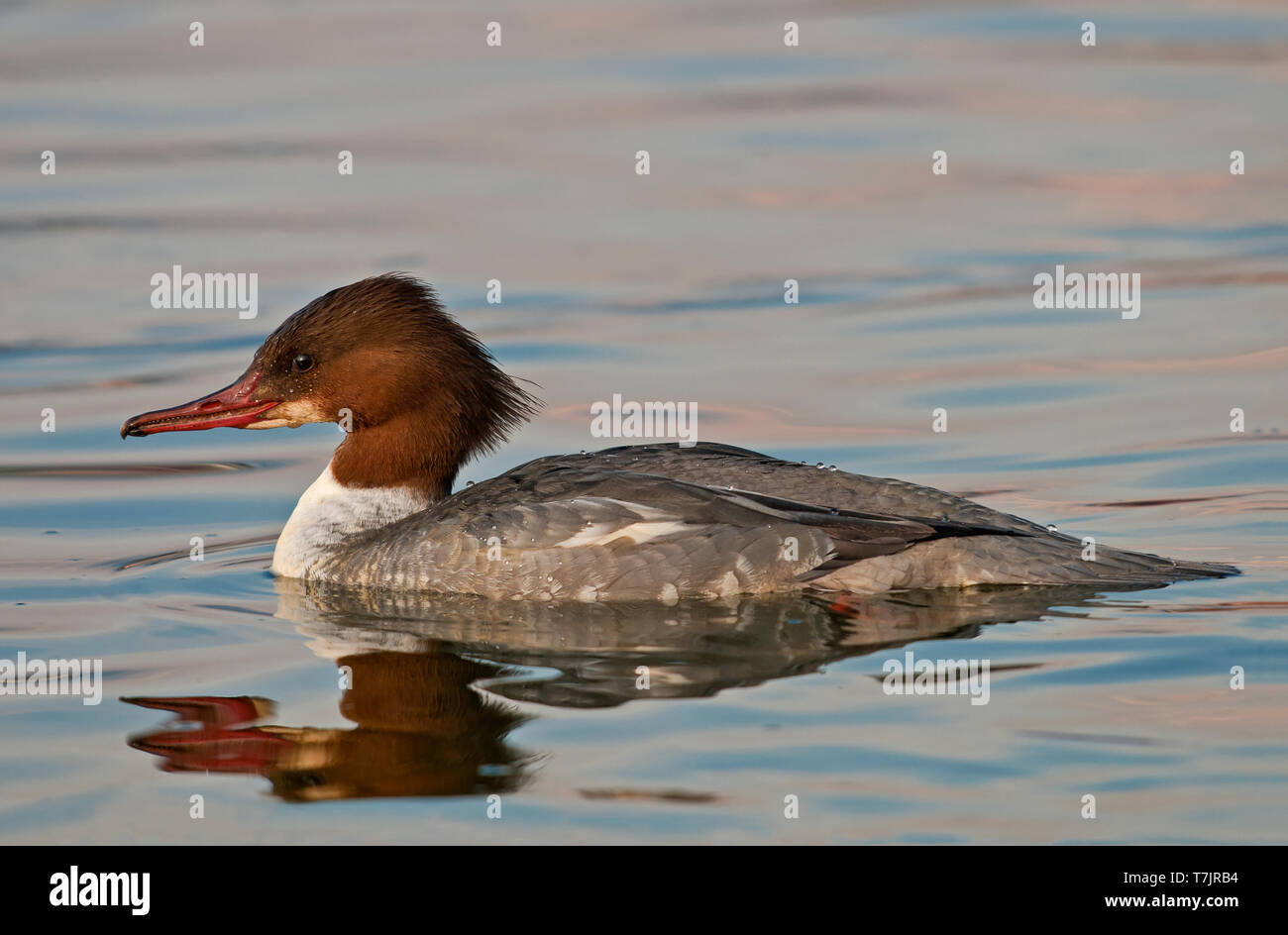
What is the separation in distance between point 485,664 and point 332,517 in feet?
6.40

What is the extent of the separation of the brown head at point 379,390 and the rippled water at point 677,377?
2.66 feet

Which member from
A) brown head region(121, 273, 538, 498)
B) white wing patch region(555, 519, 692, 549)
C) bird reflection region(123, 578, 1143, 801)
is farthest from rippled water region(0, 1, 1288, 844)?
brown head region(121, 273, 538, 498)

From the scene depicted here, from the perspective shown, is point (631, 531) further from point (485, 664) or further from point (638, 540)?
point (485, 664)

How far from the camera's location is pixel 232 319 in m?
15.0

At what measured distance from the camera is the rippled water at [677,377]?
6.66m

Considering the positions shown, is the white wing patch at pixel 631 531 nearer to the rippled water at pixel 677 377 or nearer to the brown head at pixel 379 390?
the rippled water at pixel 677 377

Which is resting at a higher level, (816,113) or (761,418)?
(816,113)

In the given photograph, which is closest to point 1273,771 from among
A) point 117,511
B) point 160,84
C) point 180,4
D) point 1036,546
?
point 1036,546

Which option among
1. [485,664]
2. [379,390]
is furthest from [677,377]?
[485,664]

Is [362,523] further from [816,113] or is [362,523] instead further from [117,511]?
[816,113]

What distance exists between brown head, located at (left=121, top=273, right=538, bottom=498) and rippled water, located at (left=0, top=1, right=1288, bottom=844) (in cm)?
81

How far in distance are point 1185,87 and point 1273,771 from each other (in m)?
13.9

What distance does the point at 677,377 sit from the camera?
13117 millimetres

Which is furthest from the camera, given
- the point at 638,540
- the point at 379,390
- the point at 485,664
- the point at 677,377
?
the point at 677,377
